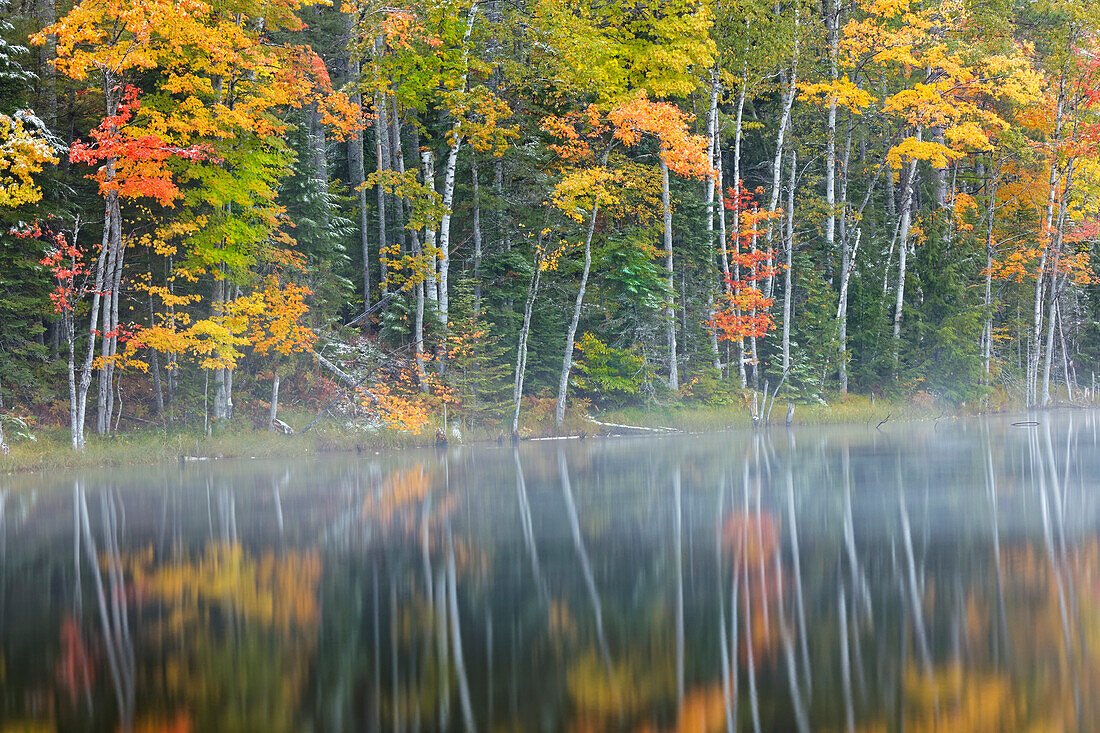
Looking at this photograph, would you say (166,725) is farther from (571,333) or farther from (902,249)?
(902,249)

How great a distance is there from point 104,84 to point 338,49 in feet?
51.1

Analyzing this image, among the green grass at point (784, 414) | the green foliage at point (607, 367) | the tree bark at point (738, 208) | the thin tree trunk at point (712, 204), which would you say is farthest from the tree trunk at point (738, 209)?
the green foliage at point (607, 367)

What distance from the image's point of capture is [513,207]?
28000mm

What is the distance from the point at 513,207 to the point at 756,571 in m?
20.8

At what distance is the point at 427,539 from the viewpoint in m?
10.5

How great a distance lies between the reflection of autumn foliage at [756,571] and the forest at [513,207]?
1343 centimetres

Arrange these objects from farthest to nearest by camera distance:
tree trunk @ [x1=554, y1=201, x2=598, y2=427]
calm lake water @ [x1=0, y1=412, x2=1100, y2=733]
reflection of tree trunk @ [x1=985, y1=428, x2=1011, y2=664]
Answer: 1. tree trunk @ [x1=554, y1=201, x2=598, y2=427]
2. reflection of tree trunk @ [x1=985, y1=428, x2=1011, y2=664]
3. calm lake water @ [x1=0, y1=412, x2=1100, y2=733]

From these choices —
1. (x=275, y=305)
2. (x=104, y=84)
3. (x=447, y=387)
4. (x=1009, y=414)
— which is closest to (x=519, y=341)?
(x=447, y=387)

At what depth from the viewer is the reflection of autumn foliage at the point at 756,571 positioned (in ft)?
20.4

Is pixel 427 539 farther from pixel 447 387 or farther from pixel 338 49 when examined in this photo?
pixel 338 49

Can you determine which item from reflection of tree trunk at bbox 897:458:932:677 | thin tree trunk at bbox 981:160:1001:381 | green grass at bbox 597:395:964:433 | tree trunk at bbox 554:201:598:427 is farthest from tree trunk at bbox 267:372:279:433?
thin tree trunk at bbox 981:160:1001:381

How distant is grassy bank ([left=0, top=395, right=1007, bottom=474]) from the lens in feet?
64.1

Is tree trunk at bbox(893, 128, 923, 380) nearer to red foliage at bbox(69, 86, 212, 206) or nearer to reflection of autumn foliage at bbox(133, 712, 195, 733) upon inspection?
red foliage at bbox(69, 86, 212, 206)

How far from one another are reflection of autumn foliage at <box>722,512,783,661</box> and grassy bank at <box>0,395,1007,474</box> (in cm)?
1342
